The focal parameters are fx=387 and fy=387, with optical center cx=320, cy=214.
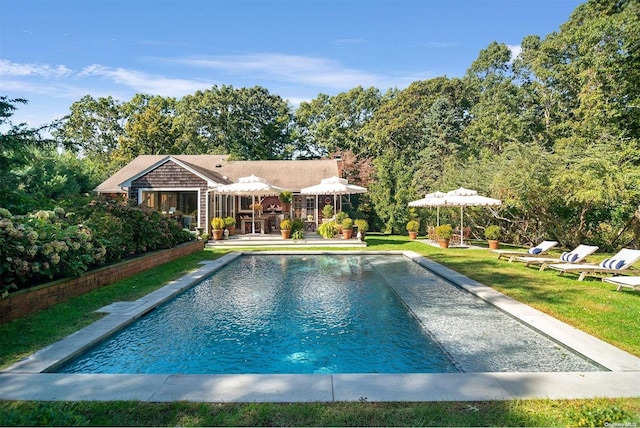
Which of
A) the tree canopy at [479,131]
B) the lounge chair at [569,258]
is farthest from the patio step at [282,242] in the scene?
the lounge chair at [569,258]

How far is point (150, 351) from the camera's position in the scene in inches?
205

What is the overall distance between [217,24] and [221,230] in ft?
34.4

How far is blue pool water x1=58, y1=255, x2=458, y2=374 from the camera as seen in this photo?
4789mm

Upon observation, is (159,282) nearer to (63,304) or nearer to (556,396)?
(63,304)

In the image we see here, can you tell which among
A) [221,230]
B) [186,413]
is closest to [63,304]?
[186,413]

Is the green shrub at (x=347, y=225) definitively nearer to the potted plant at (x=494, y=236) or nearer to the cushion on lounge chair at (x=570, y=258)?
the potted plant at (x=494, y=236)

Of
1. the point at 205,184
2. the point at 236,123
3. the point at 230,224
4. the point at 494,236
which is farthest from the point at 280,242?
the point at 236,123

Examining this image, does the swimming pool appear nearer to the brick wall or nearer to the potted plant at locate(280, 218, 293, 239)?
the brick wall

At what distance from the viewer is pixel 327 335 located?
6.04 metres

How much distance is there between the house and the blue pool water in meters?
11.8

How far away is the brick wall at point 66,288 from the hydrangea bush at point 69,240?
201 mm

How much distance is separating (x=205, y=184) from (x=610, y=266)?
720 inches

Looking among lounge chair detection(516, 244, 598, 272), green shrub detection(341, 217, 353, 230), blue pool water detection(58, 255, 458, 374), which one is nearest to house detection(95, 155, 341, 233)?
green shrub detection(341, 217, 353, 230)

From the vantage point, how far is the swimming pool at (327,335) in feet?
15.6
